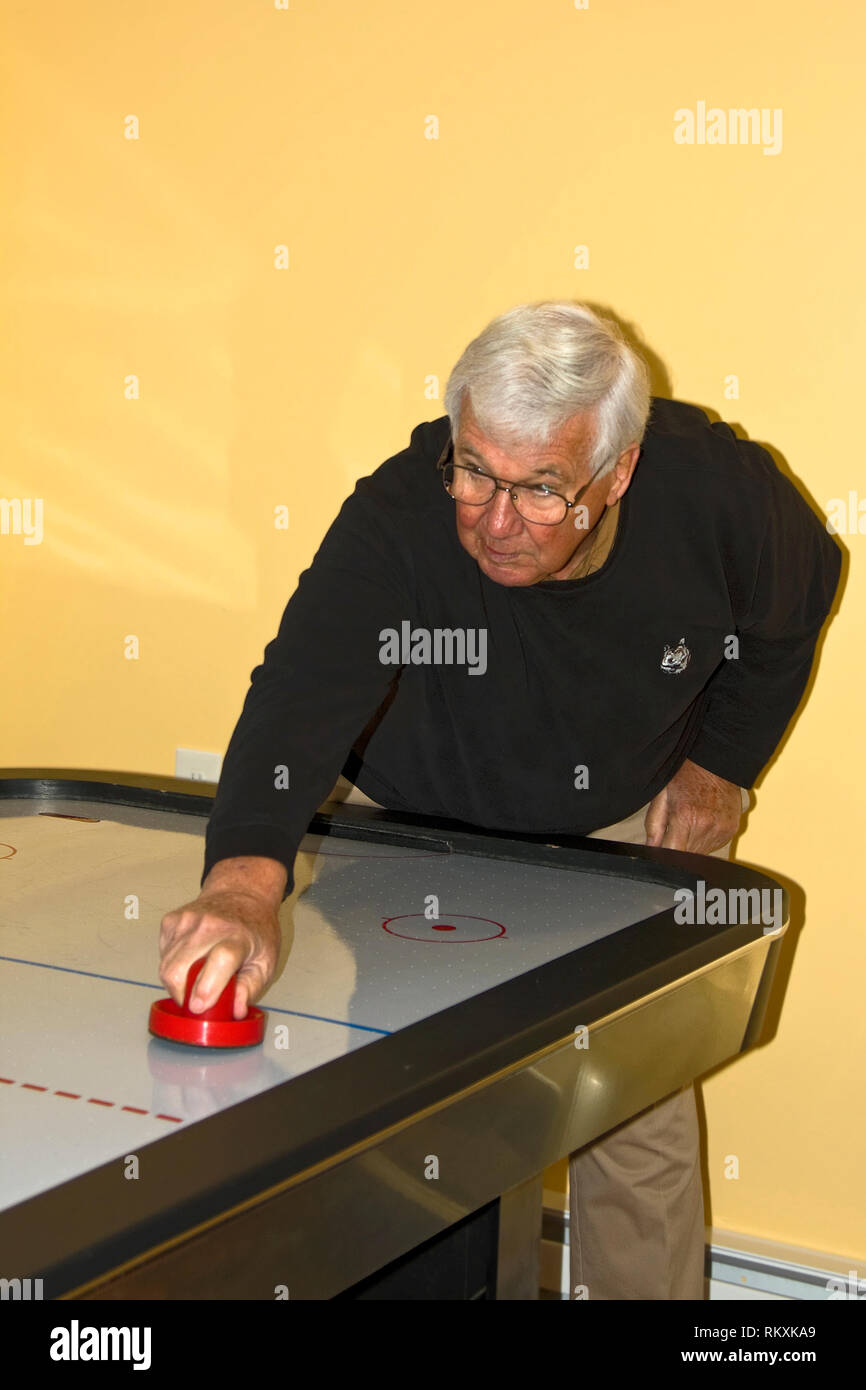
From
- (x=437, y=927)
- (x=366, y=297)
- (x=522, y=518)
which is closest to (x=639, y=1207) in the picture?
(x=437, y=927)

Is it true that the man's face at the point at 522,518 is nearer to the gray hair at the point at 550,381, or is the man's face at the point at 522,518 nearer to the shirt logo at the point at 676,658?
the gray hair at the point at 550,381

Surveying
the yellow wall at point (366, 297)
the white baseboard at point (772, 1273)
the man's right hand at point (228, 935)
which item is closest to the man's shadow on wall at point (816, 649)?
the yellow wall at point (366, 297)

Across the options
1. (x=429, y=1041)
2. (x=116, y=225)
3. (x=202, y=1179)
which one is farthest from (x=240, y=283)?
(x=202, y=1179)

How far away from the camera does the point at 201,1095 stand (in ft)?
3.42

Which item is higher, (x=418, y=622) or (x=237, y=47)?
(x=237, y=47)

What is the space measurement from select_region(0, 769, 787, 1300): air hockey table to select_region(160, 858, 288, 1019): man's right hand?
0.15 feet

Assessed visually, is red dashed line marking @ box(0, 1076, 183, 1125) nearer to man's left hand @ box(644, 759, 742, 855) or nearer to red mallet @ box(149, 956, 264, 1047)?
red mallet @ box(149, 956, 264, 1047)

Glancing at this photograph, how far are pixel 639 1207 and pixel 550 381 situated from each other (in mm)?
1126

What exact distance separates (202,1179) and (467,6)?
6.94 ft

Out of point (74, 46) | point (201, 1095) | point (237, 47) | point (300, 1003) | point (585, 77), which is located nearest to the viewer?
point (201, 1095)

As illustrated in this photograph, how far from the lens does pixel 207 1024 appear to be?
3.64 ft

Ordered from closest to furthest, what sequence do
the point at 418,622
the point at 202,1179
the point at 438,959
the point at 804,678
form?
1. the point at 202,1179
2. the point at 438,959
3. the point at 418,622
4. the point at 804,678

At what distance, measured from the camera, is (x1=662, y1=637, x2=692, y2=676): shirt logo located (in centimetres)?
183

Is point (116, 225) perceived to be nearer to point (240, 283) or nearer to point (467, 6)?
point (240, 283)
